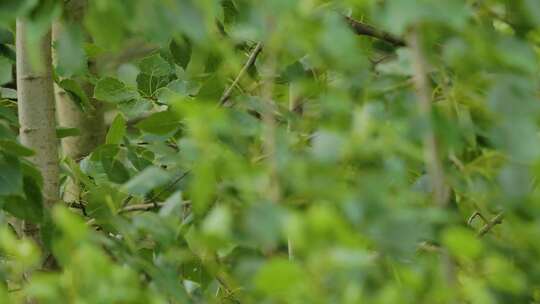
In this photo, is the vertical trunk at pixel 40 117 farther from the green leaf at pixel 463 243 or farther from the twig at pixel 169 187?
the green leaf at pixel 463 243

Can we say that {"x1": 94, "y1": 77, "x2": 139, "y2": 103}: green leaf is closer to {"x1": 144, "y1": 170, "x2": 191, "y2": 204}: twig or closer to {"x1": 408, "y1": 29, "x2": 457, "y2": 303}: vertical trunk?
{"x1": 144, "y1": 170, "x2": 191, "y2": 204}: twig

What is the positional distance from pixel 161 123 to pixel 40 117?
0.23 m

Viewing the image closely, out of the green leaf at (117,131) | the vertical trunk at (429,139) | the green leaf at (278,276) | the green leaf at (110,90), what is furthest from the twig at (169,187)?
the green leaf at (278,276)

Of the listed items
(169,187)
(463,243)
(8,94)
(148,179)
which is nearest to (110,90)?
(8,94)

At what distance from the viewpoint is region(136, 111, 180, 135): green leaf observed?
114 cm

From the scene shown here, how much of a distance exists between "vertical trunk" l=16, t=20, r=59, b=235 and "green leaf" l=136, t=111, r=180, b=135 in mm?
212

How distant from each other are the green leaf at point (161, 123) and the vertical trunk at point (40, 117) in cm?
21

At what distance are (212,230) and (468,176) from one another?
9.7 inches

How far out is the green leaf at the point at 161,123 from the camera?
45.0 inches

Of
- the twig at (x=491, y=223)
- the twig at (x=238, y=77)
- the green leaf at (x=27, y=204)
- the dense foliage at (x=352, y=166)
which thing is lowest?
the green leaf at (x=27, y=204)

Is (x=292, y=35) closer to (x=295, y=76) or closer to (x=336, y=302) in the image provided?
(x=336, y=302)

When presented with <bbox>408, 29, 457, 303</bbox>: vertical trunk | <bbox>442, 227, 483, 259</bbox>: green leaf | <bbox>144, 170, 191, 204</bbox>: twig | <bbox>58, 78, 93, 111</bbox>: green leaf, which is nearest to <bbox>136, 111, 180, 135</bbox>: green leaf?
<bbox>144, 170, 191, 204</bbox>: twig

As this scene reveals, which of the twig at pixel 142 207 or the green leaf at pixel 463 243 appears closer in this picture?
the green leaf at pixel 463 243

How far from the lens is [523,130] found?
2.29 feet
